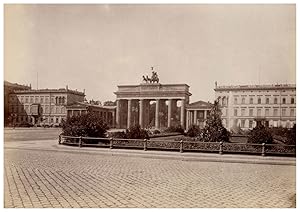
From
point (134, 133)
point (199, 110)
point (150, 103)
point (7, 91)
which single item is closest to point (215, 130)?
point (134, 133)

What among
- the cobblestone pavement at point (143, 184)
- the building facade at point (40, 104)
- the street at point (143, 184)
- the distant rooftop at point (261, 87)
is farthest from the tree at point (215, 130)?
the building facade at point (40, 104)

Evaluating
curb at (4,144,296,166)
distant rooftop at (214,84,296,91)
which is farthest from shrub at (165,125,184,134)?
distant rooftop at (214,84,296,91)

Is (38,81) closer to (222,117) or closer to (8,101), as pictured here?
(8,101)

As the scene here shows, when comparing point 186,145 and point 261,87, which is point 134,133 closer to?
point 186,145

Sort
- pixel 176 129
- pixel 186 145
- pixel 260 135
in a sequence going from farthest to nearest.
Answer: pixel 176 129 → pixel 186 145 → pixel 260 135

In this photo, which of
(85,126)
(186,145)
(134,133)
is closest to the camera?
(186,145)

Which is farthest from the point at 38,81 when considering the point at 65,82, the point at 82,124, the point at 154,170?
the point at 82,124
